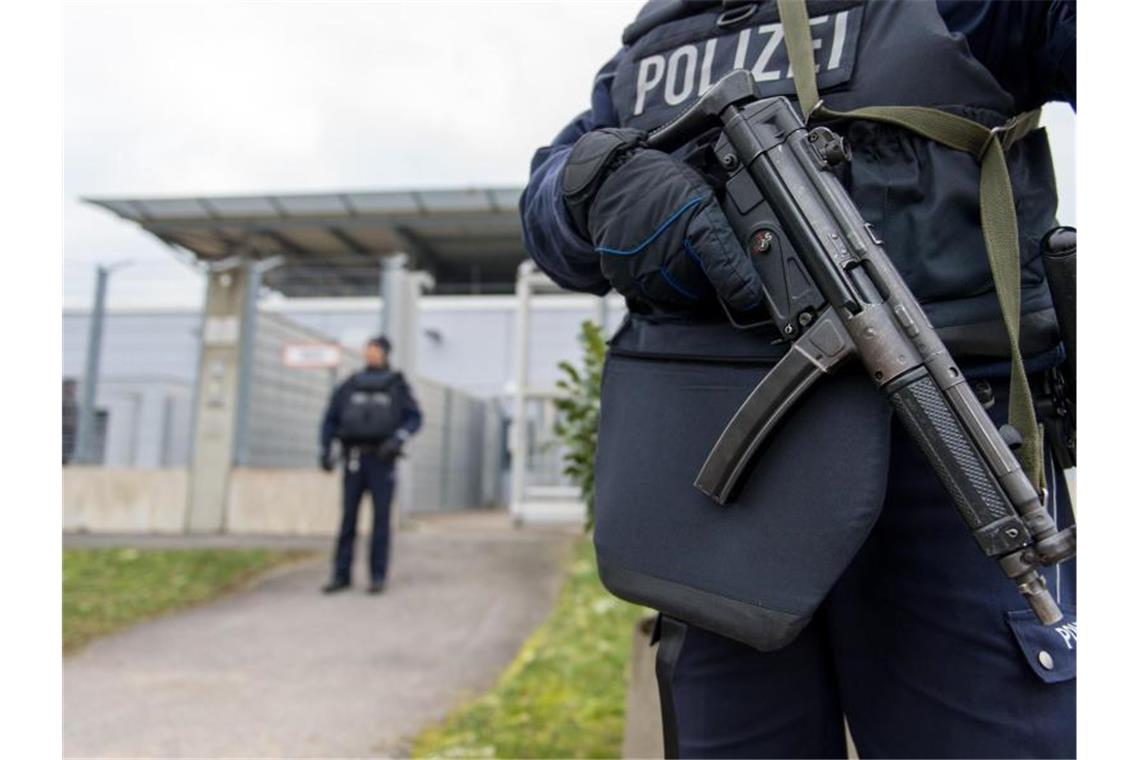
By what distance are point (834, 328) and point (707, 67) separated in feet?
1.37

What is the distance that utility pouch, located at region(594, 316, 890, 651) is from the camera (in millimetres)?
894

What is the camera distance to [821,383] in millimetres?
953

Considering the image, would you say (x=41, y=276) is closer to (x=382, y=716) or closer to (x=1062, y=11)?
(x=1062, y=11)

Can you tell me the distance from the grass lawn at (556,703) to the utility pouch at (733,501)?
167cm

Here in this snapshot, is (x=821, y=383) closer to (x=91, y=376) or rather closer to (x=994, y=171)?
(x=994, y=171)

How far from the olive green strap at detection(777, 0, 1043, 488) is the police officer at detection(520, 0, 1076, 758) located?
22mm

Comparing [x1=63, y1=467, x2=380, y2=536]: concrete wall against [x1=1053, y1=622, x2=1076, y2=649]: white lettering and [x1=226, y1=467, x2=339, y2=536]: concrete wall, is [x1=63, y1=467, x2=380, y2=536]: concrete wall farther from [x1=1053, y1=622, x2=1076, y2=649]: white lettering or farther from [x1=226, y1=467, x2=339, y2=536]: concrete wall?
[x1=1053, y1=622, x2=1076, y2=649]: white lettering

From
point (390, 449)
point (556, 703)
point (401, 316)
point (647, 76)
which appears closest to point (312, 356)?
point (401, 316)

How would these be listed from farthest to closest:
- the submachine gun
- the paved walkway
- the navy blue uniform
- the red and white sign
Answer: the red and white sign
the navy blue uniform
the paved walkway
the submachine gun

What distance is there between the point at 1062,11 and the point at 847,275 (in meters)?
0.40

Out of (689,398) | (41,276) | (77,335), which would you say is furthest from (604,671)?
(77,335)

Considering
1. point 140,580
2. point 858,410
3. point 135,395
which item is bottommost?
point 140,580

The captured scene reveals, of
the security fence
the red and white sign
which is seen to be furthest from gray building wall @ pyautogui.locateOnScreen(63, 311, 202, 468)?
the red and white sign

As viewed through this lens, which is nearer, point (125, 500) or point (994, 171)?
point (994, 171)
